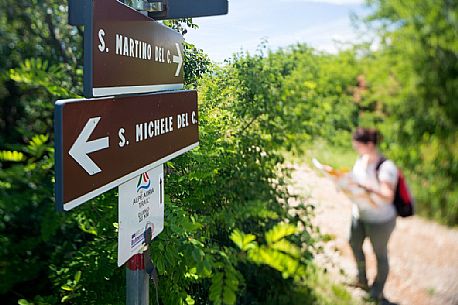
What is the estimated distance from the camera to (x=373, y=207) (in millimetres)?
2080

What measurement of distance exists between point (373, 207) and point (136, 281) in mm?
1077

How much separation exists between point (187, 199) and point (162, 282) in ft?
1.16

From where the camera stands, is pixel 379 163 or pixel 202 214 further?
pixel 202 214

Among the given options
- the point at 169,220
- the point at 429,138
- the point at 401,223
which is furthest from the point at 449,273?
the point at 169,220

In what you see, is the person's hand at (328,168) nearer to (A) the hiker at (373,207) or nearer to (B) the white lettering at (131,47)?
(A) the hiker at (373,207)

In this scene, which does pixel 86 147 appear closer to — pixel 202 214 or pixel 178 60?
pixel 178 60

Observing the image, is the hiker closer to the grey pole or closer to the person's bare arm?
the person's bare arm

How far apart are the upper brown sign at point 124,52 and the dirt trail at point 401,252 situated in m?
1.05

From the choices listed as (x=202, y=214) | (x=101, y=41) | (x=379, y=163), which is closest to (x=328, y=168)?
(x=379, y=163)

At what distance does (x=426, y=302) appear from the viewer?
2.53 meters

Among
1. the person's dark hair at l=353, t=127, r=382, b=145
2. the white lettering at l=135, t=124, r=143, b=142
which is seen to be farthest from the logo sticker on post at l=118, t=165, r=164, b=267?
the person's dark hair at l=353, t=127, r=382, b=145

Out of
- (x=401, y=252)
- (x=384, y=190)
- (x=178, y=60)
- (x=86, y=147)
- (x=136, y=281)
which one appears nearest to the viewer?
(x=86, y=147)

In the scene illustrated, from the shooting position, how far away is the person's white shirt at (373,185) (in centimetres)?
181

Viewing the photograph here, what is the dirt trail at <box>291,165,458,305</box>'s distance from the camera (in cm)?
216
